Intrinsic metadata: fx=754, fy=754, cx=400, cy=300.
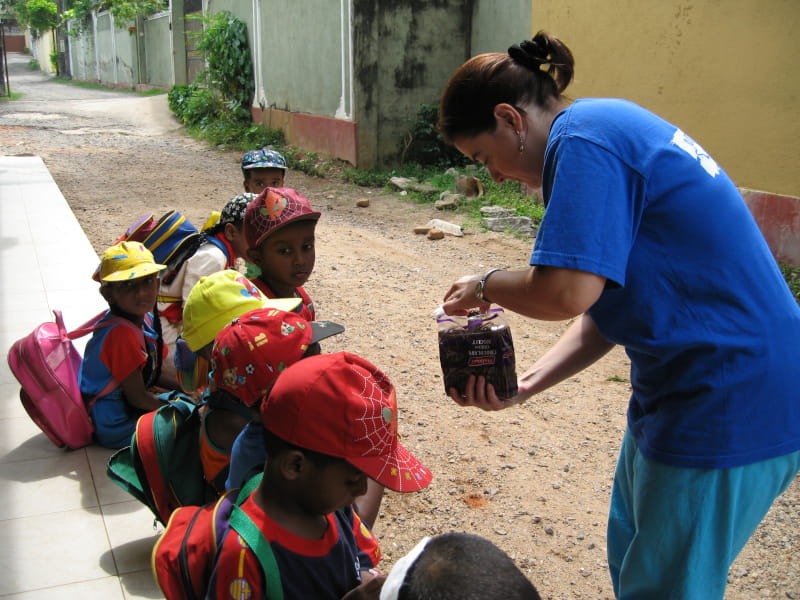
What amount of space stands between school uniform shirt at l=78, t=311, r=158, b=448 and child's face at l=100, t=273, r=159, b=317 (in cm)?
9

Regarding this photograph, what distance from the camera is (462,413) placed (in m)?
4.01

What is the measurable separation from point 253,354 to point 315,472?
551mm

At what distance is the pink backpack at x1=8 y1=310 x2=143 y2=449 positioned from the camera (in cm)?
313

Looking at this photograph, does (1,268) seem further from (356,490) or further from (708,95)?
(708,95)

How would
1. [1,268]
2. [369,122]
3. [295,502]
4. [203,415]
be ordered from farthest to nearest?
[369,122] → [1,268] → [203,415] → [295,502]

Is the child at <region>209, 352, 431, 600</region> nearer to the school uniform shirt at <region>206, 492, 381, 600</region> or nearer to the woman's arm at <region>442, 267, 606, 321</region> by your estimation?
the school uniform shirt at <region>206, 492, 381, 600</region>

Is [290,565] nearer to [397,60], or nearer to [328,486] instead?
[328,486]

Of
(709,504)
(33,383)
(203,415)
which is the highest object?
(709,504)

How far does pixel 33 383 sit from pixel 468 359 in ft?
7.00

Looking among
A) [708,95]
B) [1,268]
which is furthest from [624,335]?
[708,95]

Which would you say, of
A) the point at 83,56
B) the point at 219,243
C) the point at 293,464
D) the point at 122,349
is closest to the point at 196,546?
the point at 293,464

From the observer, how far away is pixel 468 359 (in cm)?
187

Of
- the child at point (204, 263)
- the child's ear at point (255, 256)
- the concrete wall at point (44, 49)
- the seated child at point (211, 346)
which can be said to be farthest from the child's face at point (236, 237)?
the concrete wall at point (44, 49)

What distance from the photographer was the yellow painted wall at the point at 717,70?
6.26 m
